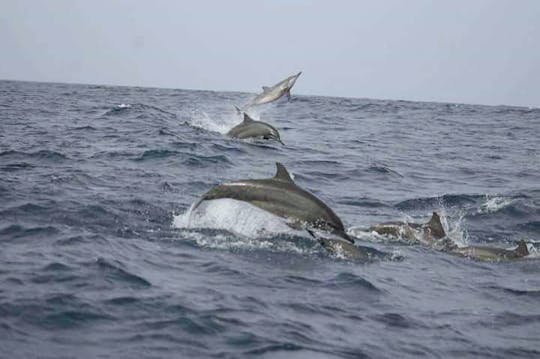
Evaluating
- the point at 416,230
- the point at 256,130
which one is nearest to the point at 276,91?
the point at 256,130

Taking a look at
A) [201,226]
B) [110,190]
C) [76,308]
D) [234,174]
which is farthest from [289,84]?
[76,308]

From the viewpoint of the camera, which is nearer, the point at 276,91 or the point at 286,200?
the point at 286,200

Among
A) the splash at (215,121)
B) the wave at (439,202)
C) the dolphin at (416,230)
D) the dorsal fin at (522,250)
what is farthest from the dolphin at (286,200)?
the splash at (215,121)

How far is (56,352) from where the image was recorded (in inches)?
239

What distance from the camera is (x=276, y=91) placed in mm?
24969

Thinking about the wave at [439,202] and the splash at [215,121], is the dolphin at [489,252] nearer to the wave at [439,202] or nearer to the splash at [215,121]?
the wave at [439,202]

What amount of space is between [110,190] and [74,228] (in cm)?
338

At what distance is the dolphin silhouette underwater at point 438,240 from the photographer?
1169 cm

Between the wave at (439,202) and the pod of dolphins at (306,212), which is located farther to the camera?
the wave at (439,202)

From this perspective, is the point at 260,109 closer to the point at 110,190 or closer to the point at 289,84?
the point at 289,84

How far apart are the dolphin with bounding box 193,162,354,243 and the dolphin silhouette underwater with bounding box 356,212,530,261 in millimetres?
2251

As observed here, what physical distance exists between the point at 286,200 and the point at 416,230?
3.13 m

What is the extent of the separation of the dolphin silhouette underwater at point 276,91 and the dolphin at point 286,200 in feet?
44.7

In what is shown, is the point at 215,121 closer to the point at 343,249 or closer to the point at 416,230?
the point at 416,230
